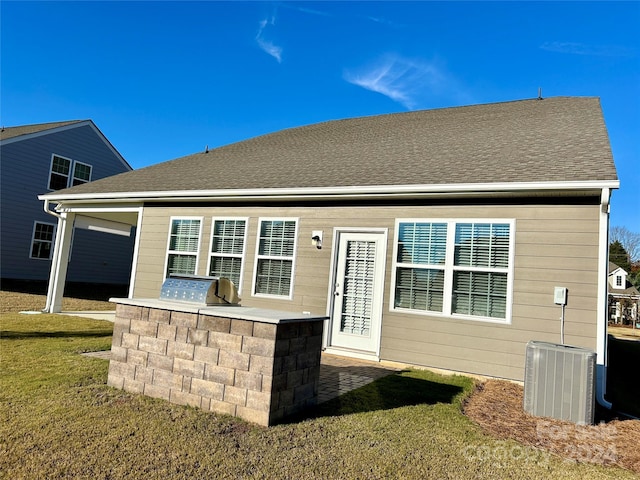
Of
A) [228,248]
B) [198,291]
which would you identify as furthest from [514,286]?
[228,248]

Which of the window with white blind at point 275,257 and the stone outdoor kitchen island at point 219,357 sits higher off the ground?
the window with white blind at point 275,257

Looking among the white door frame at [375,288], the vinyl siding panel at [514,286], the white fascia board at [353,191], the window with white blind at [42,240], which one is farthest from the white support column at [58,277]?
the window with white blind at [42,240]

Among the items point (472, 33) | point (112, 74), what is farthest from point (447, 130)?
point (112, 74)

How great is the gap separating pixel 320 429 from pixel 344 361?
292 cm

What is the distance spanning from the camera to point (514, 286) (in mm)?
5281

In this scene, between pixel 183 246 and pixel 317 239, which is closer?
pixel 317 239

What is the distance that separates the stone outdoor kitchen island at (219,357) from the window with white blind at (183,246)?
4.14 meters

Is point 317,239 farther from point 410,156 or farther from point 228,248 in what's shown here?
point 410,156

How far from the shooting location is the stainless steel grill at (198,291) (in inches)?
148

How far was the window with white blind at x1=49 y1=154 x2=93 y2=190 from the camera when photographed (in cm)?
1647

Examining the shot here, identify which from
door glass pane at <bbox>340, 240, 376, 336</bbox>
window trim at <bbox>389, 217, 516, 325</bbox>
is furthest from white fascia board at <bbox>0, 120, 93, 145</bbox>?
window trim at <bbox>389, 217, 516, 325</bbox>

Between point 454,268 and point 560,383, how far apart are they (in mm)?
2034

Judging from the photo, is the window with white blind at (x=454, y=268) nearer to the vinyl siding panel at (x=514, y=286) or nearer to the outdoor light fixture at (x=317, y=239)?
the vinyl siding panel at (x=514, y=286)

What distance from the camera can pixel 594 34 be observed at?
31.0 ft
